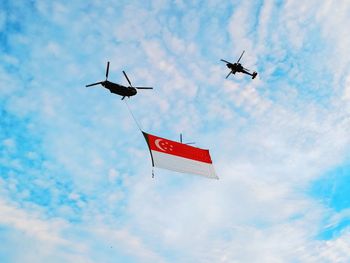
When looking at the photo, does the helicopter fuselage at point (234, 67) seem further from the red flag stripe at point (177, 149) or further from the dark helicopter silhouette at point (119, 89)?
the red flag stripe at point (177, 149)

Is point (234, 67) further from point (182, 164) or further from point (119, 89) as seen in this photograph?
point (182, 164)

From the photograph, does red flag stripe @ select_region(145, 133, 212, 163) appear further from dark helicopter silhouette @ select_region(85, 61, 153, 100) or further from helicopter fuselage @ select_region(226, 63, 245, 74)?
helicopter fuselage @ select_region(226, 63, 245, 74)

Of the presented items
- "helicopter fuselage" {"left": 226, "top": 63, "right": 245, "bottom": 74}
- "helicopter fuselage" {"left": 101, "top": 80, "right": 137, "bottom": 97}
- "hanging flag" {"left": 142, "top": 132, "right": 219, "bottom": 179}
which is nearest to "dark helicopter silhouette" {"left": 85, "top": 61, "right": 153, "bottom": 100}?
"helicopter fuselage" {"left": 101, "top": 80, "right": 137, "bottom": 97}

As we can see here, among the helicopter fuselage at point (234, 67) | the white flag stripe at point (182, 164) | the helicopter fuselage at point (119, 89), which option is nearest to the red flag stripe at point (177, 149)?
the white flag stripe at point (182, 164)

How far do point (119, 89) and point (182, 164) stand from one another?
11.5 metres

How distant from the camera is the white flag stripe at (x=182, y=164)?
24781 millimetres

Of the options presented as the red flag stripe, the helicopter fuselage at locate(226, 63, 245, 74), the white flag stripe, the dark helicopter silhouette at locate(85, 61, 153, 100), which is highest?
the helicopter fuselage at locate(226, 63, 245, 74)

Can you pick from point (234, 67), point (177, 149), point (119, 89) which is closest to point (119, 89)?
point (119, 89)

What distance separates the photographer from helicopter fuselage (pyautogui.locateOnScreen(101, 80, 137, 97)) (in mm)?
32344

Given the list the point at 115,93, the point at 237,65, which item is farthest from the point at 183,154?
the point at 237,65

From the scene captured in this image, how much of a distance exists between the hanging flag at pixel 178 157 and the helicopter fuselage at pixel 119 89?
889 centimetres

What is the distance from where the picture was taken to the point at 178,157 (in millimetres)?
26031

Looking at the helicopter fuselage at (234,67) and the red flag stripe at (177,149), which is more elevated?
the helicopter fuselage at (234,67)

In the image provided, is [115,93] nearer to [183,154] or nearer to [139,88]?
[139,88]
